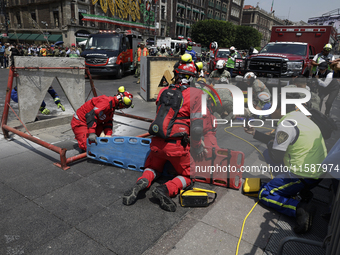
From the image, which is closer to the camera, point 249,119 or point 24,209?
point 24,209

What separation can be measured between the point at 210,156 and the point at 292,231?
4.60 feet

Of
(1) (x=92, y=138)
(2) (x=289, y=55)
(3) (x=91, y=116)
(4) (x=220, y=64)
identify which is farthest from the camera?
(2) (x=289, y=55)

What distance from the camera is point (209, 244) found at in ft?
8.30

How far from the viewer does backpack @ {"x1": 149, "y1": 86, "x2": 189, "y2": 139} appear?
3.09 meters

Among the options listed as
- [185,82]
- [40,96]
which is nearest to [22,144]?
[40,96]

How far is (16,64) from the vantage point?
5.21 metres

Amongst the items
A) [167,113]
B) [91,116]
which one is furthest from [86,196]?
[167,113]

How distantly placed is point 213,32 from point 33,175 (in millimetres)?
57957

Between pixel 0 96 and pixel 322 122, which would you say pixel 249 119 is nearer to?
pixel 322 122

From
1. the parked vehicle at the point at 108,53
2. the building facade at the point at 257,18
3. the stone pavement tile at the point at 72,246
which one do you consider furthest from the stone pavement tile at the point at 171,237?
the building facade at the point at 257,18

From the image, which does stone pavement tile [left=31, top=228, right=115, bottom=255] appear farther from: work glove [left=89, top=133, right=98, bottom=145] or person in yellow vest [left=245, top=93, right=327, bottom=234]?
person in yellow vest [left=245, top=93, right=327, bottom=234]

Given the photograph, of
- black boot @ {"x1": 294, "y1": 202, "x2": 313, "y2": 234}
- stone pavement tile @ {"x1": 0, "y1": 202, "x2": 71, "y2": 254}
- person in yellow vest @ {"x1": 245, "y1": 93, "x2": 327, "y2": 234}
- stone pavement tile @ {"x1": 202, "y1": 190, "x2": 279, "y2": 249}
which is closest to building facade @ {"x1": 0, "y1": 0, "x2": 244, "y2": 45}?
stone pavement tile @ {"x1": 0, "y1": 202, "x2": 71, "y2": 254}

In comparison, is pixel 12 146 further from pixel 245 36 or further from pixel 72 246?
pixel 245 36

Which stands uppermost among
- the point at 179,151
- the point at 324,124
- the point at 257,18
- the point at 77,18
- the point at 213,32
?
the point at 257,18
